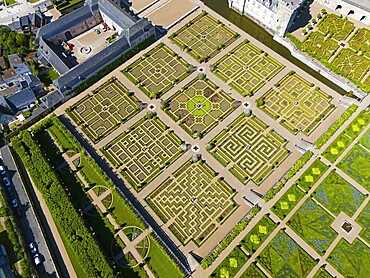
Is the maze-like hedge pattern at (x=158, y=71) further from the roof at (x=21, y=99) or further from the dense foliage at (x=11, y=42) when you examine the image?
the dense foliage at (x=11, y=42)

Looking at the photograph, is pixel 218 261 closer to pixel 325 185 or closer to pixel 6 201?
pixel 325 185

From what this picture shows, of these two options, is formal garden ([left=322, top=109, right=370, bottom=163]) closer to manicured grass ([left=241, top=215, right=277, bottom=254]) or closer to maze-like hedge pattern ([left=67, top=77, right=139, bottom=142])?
manicured grass ([left=241, top=215, right=277, bottom=254])

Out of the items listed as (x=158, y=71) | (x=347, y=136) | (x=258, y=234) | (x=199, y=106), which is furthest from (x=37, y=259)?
(x=347, y=136)

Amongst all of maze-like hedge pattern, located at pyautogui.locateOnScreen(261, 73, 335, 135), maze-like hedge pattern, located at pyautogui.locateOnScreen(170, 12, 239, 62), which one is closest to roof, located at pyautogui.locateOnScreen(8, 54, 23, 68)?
maze-like hedge pattern, located at pyautogui.locateOnScreen(170, 12, 239, 62)

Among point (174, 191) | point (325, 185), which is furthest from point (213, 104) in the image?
point (325, 185)

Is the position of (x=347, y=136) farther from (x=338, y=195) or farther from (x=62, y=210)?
(x=62, y=210)

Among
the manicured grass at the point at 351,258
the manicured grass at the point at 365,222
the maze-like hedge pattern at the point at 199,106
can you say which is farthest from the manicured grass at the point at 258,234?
the maze-like hedge pattern at the point at 199,106
